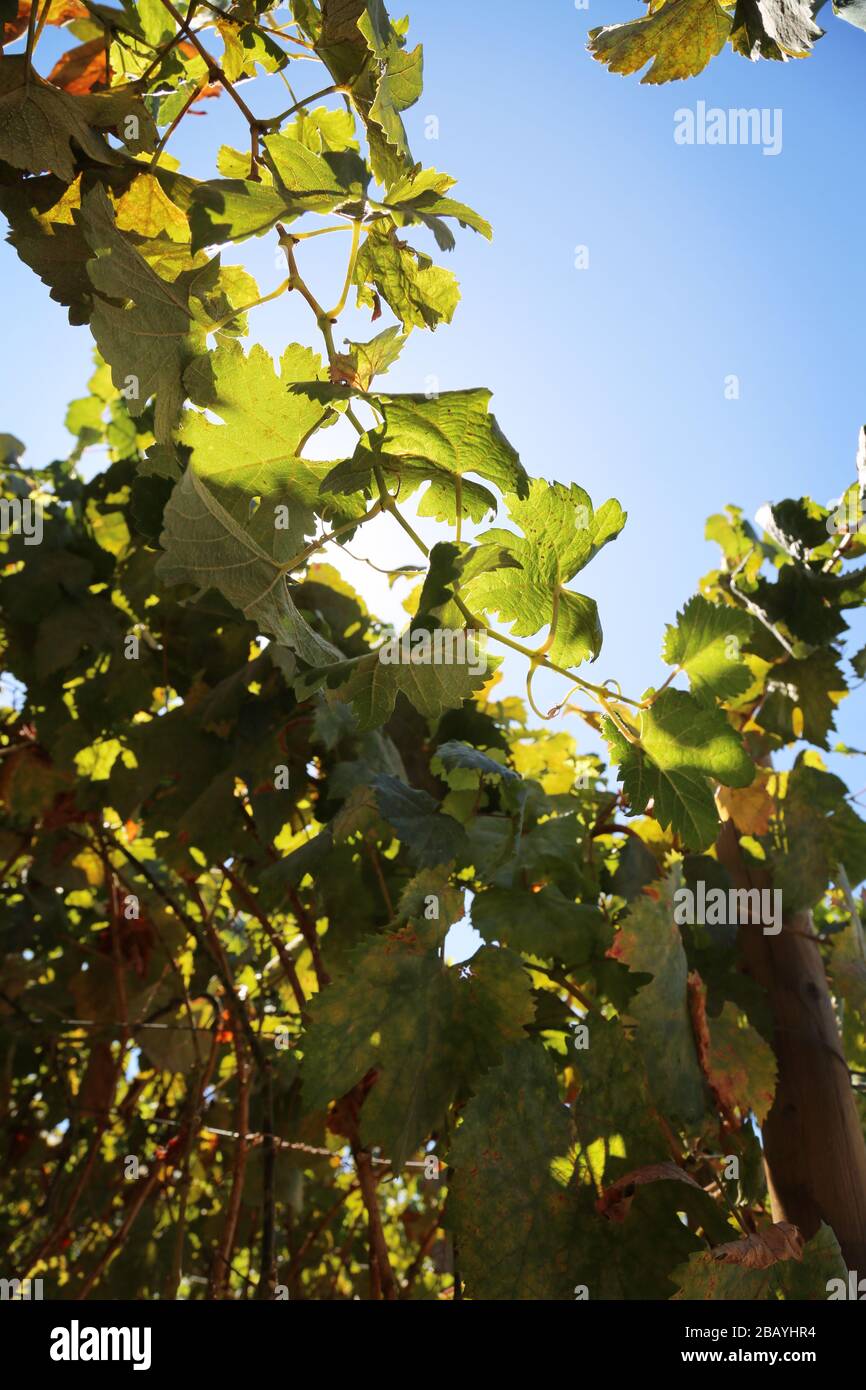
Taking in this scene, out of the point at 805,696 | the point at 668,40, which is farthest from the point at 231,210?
the point at 805,696

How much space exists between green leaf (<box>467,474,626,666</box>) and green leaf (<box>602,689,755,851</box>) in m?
0.08

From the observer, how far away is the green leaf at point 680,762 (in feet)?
2.65

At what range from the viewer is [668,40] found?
0.85 meters

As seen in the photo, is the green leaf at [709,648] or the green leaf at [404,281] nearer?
the green leaf at [404,281]

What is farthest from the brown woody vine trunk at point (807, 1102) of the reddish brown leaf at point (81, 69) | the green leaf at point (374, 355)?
the reddish brown leaf at point (81, 69)

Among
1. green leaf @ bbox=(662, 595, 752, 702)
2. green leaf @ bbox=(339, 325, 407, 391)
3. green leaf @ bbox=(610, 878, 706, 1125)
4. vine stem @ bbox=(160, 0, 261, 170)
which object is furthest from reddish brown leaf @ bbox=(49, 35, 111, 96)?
green leaf @ bbox=(610, 878, 706, 1125)

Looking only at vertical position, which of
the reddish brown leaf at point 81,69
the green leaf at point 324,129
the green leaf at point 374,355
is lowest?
the green leaf at point 374,355

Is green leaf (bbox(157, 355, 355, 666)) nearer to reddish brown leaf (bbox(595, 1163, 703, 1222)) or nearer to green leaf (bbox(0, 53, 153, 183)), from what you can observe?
green leaf (bbox(0, 53, 153, 183))

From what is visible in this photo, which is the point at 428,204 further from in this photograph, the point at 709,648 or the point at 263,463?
the point at 709,648

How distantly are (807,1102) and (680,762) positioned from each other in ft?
2.14

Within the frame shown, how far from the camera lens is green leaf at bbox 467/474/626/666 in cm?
76

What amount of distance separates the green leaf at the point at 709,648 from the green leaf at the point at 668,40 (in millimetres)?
440

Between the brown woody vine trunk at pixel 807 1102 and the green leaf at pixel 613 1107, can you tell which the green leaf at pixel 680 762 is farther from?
the brown woody vine trunk at pixel 807 1102
